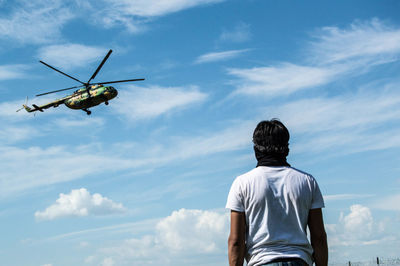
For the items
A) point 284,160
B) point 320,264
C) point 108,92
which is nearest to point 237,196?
point 284,160

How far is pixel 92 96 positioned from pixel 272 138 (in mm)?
36480

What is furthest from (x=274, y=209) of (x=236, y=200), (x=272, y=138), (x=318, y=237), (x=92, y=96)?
(x=92, y=96)

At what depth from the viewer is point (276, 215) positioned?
3.96 m

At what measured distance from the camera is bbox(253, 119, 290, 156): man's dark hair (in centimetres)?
406

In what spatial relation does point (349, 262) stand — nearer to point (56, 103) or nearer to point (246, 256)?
point (56, 103)

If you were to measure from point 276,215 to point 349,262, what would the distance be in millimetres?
31809

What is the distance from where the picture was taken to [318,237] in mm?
3988

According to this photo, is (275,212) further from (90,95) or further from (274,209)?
(90,95)

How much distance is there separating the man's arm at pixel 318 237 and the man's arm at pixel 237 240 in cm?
Answer: 58

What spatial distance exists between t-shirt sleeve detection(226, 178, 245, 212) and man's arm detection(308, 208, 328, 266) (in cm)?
59

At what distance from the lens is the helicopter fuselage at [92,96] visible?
3894 cm

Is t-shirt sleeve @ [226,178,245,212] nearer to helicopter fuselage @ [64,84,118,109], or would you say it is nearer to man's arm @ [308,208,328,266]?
man's arm @ [308,208,328,266]

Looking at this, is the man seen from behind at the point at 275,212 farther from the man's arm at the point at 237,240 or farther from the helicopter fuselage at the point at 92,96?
the helicopter fuselage at the point at 92,96

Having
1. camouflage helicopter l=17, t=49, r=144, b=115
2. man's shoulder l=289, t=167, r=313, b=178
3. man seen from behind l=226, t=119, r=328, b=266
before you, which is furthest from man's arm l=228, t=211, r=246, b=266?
camouflage helicopter l=17, t=49, r=144, b=115
